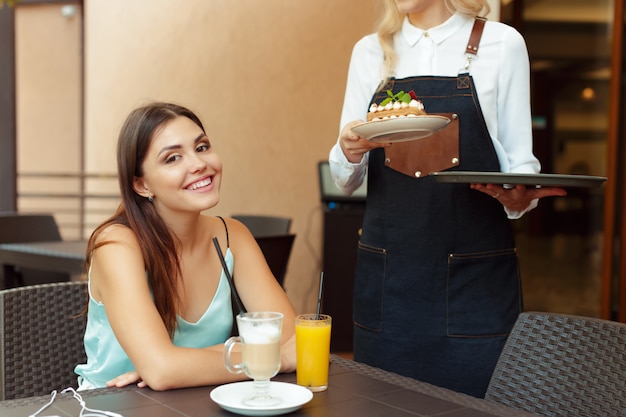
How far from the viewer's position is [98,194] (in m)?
6.20

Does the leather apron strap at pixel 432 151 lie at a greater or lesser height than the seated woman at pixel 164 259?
greater

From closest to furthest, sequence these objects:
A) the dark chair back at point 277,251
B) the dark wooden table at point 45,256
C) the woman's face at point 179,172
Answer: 1. the woman's face at point 179,172
2. the dark chair back at point 277,251
3. the dark wooden table at point 45,256

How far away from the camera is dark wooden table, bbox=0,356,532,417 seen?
3.95 feet

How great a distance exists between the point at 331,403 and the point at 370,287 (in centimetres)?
80

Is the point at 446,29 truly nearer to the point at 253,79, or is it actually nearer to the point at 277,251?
the point at 277,251

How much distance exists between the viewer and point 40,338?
5.74 feet

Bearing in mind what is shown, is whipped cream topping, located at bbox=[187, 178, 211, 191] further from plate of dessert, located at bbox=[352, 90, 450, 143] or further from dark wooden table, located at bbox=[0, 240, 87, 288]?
dark wooden table, located at bbox=[0, 240, 87, 288]

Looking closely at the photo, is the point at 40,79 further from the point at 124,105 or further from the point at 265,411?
the point at 265,411

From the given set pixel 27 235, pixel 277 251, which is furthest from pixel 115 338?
pixel 27 235

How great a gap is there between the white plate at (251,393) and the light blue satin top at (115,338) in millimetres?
403

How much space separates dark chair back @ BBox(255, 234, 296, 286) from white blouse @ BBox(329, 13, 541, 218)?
94 cm

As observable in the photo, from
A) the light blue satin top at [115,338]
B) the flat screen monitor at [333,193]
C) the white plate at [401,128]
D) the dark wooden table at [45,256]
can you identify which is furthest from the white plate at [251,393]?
the flat screen monitor at [333,193]

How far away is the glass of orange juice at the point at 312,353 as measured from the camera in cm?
135

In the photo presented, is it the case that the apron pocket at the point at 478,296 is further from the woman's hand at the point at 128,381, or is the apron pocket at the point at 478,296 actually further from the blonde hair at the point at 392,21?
the woman's hand at the point at 128,381
